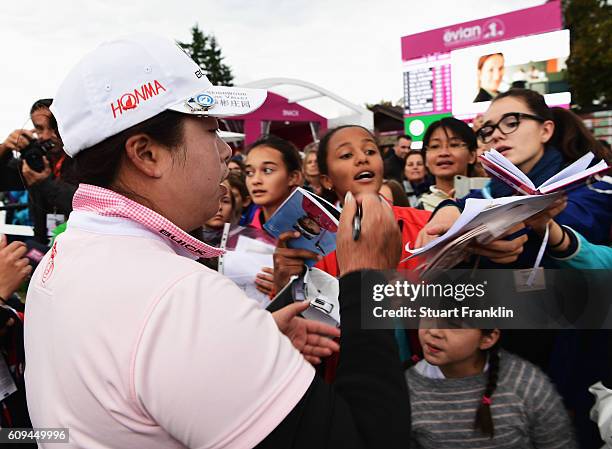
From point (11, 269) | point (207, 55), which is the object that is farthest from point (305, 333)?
point (207, 55)

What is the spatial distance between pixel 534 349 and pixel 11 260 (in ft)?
6.35

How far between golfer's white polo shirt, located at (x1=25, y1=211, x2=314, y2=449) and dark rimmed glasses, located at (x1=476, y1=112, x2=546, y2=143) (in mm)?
1360

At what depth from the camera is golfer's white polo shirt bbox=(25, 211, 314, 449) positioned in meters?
0.77

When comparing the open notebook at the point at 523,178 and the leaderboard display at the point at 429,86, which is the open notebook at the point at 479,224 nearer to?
the open notebook at the point at 523,178

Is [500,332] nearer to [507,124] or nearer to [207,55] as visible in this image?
[507,124]

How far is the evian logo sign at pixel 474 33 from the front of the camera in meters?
11.3

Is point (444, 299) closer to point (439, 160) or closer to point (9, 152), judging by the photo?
point (439, 160)

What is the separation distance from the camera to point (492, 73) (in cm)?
932

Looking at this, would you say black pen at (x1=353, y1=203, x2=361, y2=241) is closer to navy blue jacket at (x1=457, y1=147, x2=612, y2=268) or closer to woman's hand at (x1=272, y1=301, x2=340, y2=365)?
woman's hand at (x1=272, y1=301, x2=340, y2=365)

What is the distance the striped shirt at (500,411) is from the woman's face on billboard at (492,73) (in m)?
8.36

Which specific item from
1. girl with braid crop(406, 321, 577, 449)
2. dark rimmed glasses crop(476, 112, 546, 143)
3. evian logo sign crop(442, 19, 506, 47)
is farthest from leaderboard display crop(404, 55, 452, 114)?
girl with braid crop(406, 321, 577, 449)

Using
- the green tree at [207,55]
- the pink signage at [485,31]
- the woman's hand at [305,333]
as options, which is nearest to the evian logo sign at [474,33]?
the pink signage at [485,31]

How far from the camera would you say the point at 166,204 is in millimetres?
1058

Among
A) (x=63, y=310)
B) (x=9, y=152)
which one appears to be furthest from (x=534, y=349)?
(x=9, y=152)
